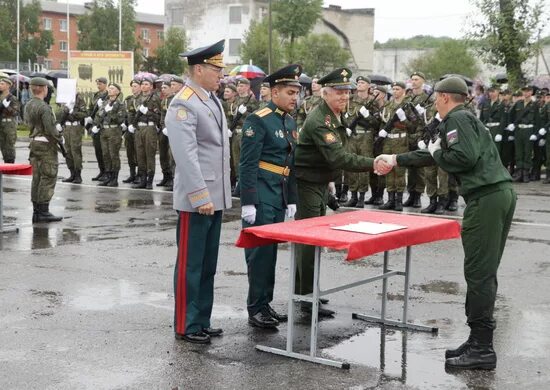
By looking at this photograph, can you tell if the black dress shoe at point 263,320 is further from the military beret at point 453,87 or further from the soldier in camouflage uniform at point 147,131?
the soldier in camouflage uniform at point 147,131

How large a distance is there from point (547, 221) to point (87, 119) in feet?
29.9

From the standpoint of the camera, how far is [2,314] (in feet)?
23.2

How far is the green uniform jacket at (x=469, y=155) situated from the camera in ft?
19.0

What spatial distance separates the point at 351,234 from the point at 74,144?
41.0ft

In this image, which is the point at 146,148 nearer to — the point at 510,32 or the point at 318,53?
the point at 510,32

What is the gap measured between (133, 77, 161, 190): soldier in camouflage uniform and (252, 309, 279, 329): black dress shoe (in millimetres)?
10180

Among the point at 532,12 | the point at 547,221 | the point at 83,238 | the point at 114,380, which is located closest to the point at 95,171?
the point at 83,238

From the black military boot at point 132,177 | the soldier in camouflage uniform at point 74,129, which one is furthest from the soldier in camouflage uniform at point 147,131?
the soldier in camouflage uniform at point 74,129

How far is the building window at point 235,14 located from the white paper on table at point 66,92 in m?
62.8

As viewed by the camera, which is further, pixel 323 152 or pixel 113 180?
pixel 113 180

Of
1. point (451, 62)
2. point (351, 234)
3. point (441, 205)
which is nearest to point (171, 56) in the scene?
point (451, 62)

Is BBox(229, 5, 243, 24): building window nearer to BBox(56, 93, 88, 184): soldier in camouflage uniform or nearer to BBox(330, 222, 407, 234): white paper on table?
BBox(56, 93, 88, 184): soldier in camouflage uniform

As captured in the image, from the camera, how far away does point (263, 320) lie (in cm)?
687

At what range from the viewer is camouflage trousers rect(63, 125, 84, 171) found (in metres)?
17.5
